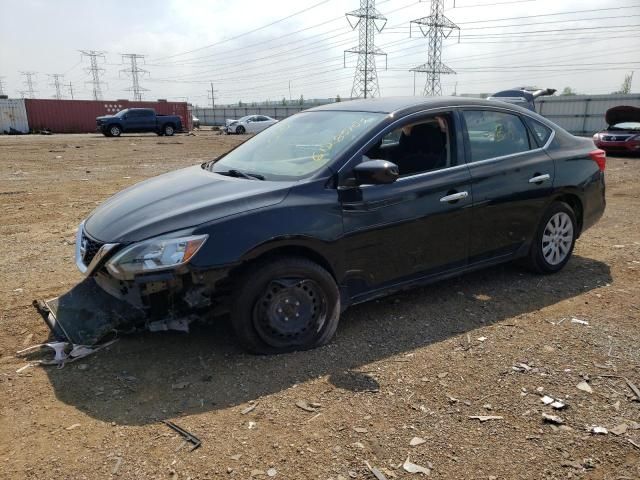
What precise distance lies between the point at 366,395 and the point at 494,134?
2.64 m

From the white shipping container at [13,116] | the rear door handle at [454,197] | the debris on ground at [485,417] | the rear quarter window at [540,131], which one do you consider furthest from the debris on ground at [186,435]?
the white shipping container at [13,116]

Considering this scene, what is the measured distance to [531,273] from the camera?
16.5ft

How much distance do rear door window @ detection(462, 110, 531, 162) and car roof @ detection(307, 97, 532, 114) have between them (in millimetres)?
107

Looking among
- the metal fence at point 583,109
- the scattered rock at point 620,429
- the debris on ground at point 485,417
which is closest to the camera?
the scattered rock at point 620,429

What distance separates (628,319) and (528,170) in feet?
4.77

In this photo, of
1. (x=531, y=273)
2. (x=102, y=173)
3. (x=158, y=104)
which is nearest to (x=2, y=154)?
(x=102, y=173)

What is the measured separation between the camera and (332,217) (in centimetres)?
347

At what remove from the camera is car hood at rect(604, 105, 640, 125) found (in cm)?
2088

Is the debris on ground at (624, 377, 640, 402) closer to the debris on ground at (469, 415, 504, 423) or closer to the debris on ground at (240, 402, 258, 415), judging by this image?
the debris on ground at (469, 415, 504, 423)

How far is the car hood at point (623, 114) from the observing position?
20.9 meters

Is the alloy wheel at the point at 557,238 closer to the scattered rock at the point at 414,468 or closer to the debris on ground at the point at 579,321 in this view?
the debris on ground at the point at 579,321

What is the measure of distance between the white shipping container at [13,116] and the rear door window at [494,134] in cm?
3966

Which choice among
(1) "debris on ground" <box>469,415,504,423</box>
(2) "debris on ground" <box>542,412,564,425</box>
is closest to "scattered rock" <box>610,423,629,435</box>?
(2) "debris on ground" <box>542,412,564,425</box>

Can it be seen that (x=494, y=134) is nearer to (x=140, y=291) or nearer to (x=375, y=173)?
(x=375, y=173)
